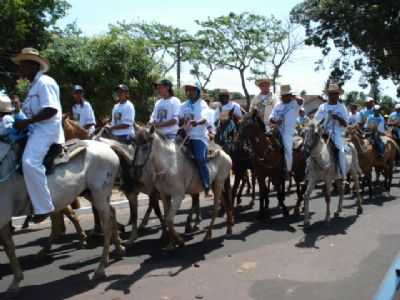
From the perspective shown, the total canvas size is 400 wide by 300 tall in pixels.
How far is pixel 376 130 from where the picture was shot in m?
14.1

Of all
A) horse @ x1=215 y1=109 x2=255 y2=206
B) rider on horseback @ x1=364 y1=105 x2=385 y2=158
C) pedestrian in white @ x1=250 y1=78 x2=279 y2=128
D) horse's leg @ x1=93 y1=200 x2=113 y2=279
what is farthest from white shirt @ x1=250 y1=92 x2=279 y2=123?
horse's leg @ x1=93 y1=200 x2=113 y2=279

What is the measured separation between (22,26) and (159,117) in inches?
611

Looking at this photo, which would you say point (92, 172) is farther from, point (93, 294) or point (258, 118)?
point (258, 118)

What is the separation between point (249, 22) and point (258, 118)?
34.1m

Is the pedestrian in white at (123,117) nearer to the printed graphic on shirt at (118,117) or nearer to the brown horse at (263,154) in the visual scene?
the printed graphic on shirt at (118,117)

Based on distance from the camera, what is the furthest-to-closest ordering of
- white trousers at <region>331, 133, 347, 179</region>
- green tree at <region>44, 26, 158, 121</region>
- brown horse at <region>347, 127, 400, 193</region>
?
1. green tree at <region>44, 26, 158, 121</region>
2. brown horse at <region>347, 127, 400, 193</region>
3. white trousers at <region>331, 133, 347, 179</region>

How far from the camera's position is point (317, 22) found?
31250mm

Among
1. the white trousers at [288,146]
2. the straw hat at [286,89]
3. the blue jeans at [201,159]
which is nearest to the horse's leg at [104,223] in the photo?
the blue jeans at [201,159]

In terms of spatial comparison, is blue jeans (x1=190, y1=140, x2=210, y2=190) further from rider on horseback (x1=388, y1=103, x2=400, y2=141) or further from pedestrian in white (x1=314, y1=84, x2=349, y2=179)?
rider on horseback (x1=388, y1=103, x2=400, y2=141)

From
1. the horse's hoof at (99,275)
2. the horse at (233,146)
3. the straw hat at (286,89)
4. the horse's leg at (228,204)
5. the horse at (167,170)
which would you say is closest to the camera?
the horse's hoof at (99,275)

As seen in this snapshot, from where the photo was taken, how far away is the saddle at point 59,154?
5.93 m

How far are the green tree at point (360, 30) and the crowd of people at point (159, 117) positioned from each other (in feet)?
45.8

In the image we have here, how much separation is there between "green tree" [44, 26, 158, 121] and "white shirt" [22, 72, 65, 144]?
10.5 m

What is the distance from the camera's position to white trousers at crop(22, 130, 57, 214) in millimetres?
5590
